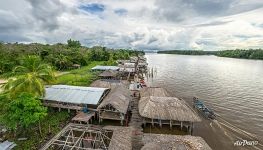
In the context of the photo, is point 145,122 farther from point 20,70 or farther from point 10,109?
point 20,70

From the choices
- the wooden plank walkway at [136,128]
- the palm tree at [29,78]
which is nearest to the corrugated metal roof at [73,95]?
the palm tree at [29,78]

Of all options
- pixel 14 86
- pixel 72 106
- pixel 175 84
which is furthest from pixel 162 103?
pixel 175 84

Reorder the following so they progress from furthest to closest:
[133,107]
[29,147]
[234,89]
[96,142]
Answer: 1. [234,89]
2. [133,107]
3. [96,142]
4. [29,147]

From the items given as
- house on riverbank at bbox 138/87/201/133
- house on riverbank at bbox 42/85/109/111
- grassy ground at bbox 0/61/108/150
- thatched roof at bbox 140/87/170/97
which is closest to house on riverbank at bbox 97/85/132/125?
house on riverbank at bbox 42/85/109/111

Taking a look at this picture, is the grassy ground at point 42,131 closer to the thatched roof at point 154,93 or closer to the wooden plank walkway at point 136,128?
the wooden plank walkway at point 136,128

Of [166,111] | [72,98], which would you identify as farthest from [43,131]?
[166,111]

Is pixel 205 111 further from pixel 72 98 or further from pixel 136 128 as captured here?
pixel 72 98

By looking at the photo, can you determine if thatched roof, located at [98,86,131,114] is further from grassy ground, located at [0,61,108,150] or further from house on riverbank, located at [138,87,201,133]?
grassy ground, located at [0,61,108,150]
